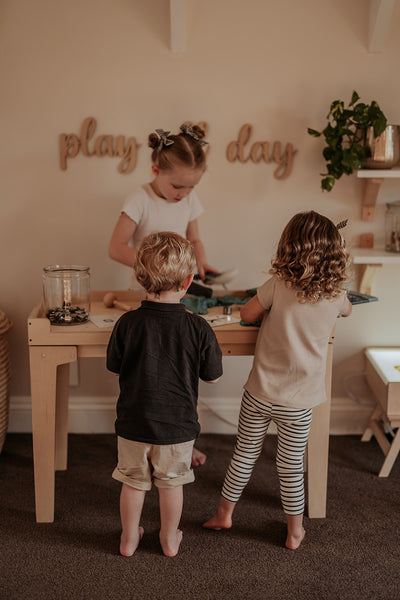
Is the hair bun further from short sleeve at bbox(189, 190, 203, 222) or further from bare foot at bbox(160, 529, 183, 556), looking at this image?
bare foot at bbox(160, 529, 183, 556)

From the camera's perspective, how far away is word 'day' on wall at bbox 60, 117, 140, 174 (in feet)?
8.46

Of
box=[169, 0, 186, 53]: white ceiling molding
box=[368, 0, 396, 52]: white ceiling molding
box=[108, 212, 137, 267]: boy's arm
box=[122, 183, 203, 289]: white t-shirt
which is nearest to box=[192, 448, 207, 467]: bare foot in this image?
box=[122, 183, 203, 289]: white t-shirt

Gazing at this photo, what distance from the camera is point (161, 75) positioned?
255cm

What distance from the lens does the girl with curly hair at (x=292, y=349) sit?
5.85ft

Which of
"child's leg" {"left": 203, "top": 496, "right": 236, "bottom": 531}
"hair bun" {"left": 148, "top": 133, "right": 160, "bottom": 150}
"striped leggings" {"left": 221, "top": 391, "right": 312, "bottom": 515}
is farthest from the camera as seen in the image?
"hair bun" {"left": 148, "top": 133, "right": 160, "bottom": 150}

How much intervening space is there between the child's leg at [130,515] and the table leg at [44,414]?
1.15 ft

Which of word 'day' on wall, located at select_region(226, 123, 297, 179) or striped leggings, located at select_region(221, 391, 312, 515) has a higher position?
word 'day' on wall, located at select_region(226, 123, 297, 179)

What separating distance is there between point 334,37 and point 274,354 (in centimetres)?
153

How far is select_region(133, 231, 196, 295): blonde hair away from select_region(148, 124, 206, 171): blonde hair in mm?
518

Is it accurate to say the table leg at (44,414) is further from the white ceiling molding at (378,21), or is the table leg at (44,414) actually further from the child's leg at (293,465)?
the white ceiling molding at (378,21)

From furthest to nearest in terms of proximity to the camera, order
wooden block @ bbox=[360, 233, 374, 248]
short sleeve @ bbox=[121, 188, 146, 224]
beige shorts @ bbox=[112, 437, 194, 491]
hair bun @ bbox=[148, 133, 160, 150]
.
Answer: wooden block @ bbox=[360, 233, 374, 248]
short sleeve @ bbox=[121, 188, 146, 224]
hair bun @ bbox=[148, 133, 160, 150]
beige shorts @ bbox=[112, 437, 194, 491]

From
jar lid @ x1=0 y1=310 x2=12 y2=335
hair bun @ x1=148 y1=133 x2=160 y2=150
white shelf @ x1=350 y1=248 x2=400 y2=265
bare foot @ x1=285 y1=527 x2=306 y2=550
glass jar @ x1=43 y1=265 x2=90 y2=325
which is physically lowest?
bare foot @ x1=285 y1=527 x2=306 y2=550

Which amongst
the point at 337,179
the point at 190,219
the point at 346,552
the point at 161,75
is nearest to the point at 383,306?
the point at 337,179

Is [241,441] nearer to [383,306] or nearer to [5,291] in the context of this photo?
[383,306]
